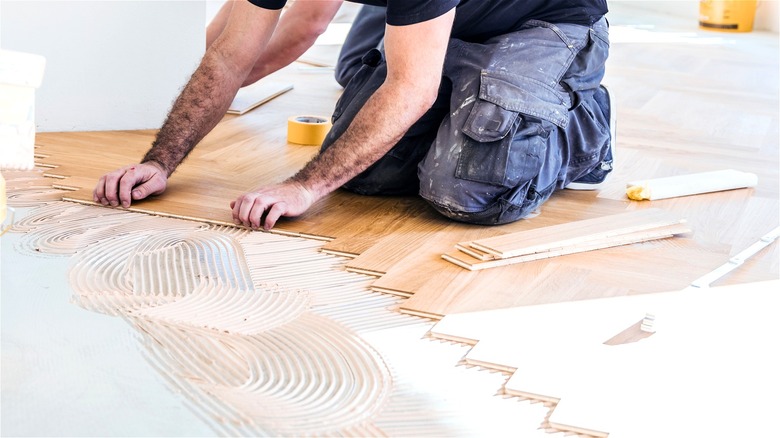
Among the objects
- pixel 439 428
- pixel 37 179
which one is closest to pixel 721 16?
pixel 37 179

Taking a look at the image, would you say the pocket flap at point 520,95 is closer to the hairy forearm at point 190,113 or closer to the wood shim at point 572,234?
the wood shim at point 572,234

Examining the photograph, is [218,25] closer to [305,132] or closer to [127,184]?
[305,132]

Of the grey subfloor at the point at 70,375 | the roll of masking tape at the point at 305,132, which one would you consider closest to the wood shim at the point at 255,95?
the roll of masking tape at the point at 305,132

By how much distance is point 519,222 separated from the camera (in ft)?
7.94

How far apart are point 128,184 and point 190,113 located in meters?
0.26

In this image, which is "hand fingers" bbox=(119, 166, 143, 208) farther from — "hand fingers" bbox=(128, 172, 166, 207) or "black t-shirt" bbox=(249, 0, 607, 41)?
"black t-shirt" bbox=(249, 0, 607, 41)

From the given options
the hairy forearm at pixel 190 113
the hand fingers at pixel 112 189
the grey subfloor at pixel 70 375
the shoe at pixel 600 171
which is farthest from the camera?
the shoe at pixel 600 171

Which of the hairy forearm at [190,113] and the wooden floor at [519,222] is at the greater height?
the hairy forearm at [190,113]

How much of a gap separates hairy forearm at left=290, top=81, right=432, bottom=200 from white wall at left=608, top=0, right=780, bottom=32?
5.49 metres

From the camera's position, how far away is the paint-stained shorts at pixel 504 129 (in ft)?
7.70

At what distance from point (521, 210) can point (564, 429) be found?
39.6 inches

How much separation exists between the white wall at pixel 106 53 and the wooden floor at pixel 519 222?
0.25 ft

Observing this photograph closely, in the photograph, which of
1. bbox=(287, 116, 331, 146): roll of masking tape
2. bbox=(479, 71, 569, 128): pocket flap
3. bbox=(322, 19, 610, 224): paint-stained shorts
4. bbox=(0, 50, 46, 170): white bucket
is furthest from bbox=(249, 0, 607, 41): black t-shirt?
bbox=(0, 50, 46, 170): white bucket

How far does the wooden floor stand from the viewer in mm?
2021
